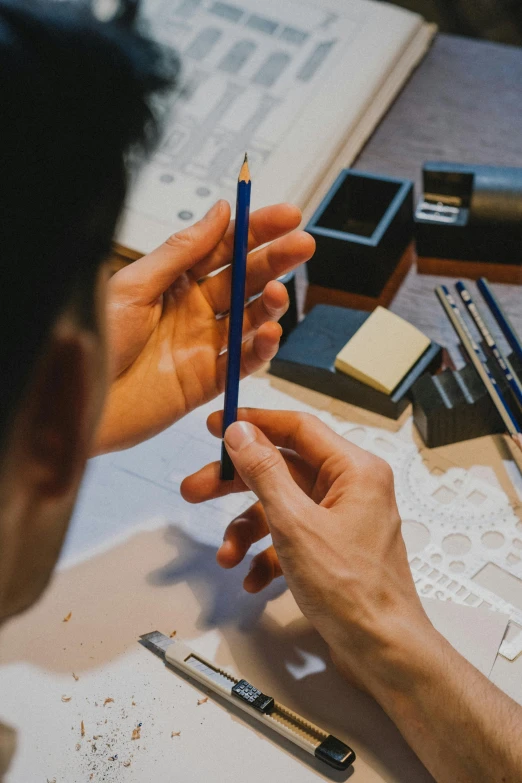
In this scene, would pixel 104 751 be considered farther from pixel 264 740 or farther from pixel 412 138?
pixel 412 138

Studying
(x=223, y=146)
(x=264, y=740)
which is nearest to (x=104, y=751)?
(x=264, y=740)

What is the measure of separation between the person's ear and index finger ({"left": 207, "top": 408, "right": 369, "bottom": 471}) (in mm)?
271

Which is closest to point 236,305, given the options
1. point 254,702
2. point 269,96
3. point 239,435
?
point 239,435

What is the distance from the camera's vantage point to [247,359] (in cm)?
80

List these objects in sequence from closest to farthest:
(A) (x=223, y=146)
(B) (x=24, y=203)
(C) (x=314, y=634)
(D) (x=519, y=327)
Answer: (B) (x=24, y=203), (C) (x=314, y=634), (D) (x=519, y=327), (A) (x=223, y=146)

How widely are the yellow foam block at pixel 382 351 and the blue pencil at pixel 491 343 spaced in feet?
0.19

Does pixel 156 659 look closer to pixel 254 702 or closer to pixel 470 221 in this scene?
pixel 254 702

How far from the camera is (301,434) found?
2.40 ft

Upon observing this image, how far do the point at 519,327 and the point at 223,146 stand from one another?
466mm

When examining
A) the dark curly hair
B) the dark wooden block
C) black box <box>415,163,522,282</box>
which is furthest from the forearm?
black box <box>415,163,522,282</box>

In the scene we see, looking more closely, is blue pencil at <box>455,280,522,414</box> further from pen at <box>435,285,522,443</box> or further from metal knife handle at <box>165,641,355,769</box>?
metal knife handle at <box>165,641,355,769</box>

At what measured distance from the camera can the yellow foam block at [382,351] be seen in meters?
0.83

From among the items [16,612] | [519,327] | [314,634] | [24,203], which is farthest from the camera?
[519,327]

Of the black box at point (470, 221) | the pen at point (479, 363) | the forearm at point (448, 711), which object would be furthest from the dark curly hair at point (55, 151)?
the black box at point (470, 221)
